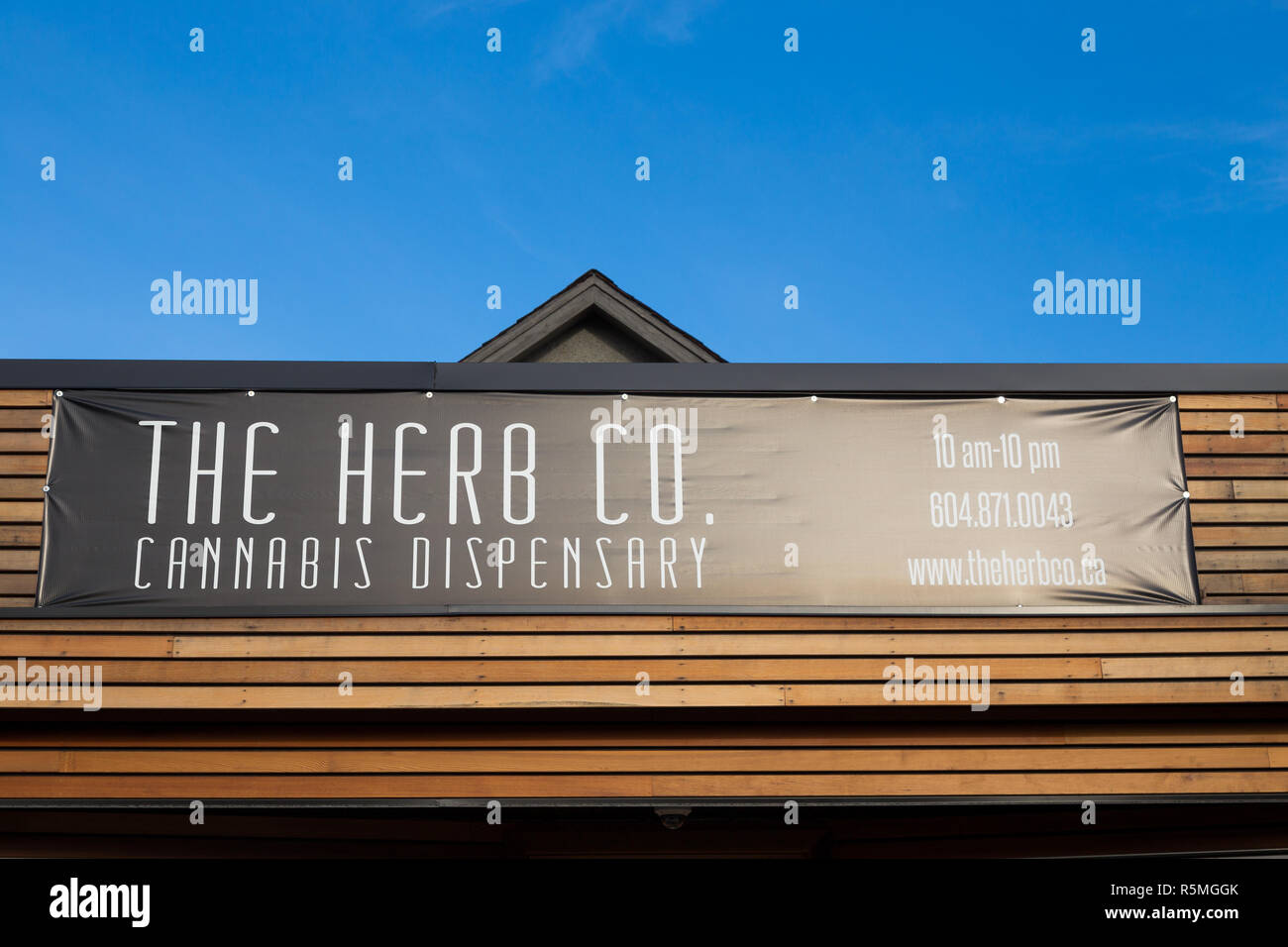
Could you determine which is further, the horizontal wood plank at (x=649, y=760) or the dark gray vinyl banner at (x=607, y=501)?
the dark gray vinyl banner at (x=607, y=501)

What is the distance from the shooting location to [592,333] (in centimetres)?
917

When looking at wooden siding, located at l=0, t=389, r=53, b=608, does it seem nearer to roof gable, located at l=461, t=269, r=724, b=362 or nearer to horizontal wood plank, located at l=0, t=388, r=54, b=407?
horizontal wood plank, located at l=0, t=388, r=54, b=407

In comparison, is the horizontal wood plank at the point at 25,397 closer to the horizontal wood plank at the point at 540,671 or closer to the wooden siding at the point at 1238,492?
the horizontal wood plank at the point at 540,671

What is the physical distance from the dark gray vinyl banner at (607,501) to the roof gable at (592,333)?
3020 millimetres

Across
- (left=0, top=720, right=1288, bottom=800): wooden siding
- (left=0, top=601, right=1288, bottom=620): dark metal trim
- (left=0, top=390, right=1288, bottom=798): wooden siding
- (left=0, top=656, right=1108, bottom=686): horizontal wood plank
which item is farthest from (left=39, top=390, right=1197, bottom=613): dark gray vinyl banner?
(left=0, top=720, right=1288, bottom=800): wooden siding

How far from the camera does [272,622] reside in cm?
522

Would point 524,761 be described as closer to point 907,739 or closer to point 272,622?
point 272,622

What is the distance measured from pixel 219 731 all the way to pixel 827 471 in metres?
3.54

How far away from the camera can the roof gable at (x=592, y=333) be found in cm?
865

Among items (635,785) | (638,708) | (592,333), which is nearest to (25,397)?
(638,708)

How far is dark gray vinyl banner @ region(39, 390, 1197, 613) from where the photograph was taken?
5.33 meters

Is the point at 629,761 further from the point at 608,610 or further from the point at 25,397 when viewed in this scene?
the point at 25,397

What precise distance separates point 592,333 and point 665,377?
11.7 feet

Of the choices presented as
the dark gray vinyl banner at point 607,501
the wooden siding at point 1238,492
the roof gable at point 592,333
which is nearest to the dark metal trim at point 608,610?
the dark gray vinyl banner at point 607,501
